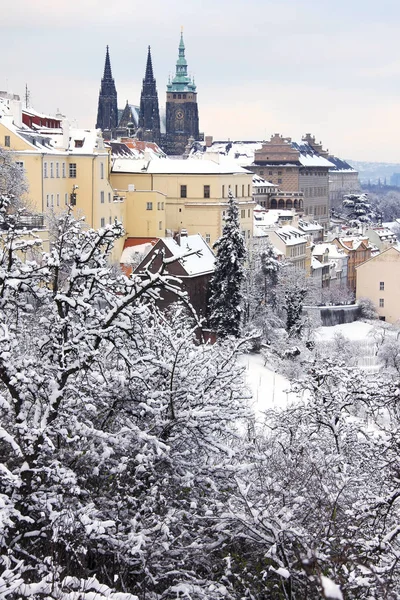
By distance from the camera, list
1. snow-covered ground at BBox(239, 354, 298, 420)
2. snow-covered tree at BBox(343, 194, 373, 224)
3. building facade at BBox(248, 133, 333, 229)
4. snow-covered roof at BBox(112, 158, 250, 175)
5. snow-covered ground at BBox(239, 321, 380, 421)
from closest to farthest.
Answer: snow-covered ground at BBox(239, 321, 380, 421)
snow-covered ground at BBox(239, 354, 298, 420)
snow-covered roof at BBox(112, 158, 250, 175)
building facade at BBox(248, 133, 333, 229)
snow-covered tree at BBox(343, 194, 373, 224)

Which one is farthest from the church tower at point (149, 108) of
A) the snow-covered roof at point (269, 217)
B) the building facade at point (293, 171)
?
the snow-covered roof at point (269, 217)

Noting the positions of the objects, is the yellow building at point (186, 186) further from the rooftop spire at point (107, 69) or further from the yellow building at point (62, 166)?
the rooftop spire at point (107, 69)

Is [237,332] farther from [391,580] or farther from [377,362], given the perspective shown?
[391,580]

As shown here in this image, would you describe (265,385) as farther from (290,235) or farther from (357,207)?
(357,207)

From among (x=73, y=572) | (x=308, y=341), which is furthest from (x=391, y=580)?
(x=308, y=341)

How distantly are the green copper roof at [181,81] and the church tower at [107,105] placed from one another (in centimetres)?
850

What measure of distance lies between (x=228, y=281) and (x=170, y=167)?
1633cm

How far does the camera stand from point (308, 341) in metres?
46.9

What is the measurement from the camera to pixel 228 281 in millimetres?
44000

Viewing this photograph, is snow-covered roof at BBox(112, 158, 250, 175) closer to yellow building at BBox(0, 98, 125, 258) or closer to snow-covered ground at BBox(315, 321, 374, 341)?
yellow building at BBox(0, 98, 125, 258)

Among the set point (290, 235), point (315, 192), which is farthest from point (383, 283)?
point (315, 192)

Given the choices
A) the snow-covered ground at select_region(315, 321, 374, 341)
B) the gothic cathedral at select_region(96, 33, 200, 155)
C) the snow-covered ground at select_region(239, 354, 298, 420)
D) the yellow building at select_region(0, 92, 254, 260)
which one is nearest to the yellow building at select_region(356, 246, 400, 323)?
the snow-covered ground at select_region(315, 321, 374, 341)

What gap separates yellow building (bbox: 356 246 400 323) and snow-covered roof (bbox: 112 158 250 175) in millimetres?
11585

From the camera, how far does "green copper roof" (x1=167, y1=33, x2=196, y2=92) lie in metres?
147
